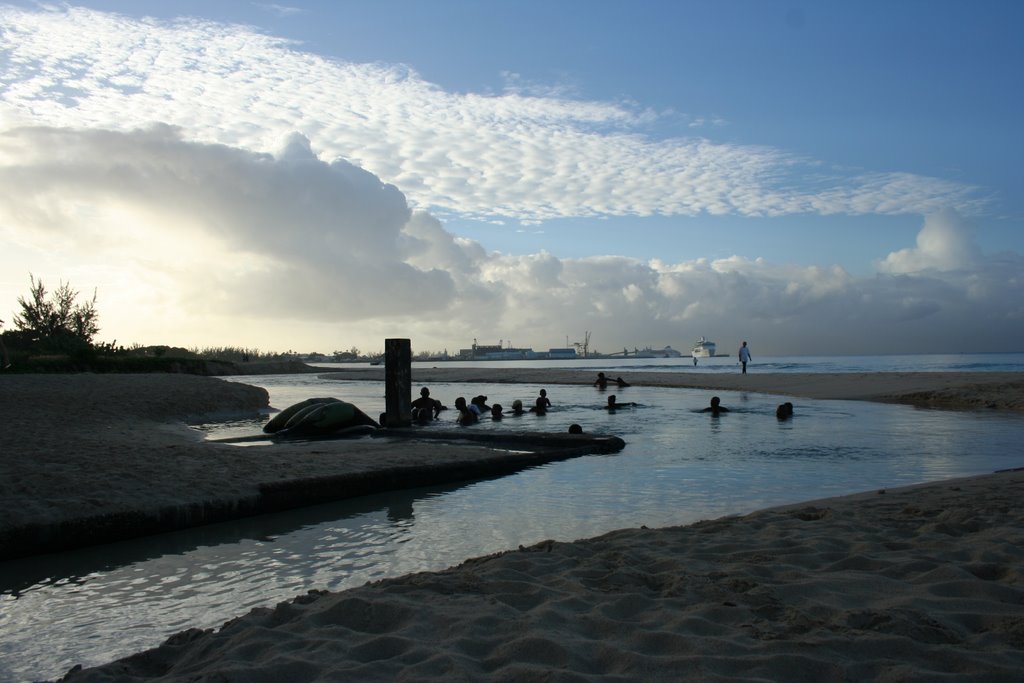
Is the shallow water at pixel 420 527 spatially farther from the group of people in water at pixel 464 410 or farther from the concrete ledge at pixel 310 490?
the group of people in water at pixel 464 410

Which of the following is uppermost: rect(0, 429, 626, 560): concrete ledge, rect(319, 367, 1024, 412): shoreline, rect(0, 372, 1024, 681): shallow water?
rect(319, 367, 1024, 412): shoreline

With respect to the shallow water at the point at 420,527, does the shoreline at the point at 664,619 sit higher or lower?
higher

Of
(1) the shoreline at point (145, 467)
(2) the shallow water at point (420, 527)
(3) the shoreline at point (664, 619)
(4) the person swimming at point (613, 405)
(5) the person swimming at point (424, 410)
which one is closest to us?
(3) the shoreline at point (664, 619)

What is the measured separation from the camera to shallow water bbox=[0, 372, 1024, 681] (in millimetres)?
4391

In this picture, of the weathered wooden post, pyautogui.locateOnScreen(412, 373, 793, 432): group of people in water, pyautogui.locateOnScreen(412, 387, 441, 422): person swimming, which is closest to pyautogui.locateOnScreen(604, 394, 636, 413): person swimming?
pyautogui.locateOnScreen(412, 373, 793, 432): group of people in water

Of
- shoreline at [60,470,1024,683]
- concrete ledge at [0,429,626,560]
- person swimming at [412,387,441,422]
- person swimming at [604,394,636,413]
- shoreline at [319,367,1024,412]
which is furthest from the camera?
shoreline at [319,367,1024,412]

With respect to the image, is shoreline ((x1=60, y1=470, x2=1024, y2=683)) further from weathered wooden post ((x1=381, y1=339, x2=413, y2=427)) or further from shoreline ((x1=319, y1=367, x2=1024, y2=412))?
shoreline ((x1=319, y1=367, x2=1024, y2=412))

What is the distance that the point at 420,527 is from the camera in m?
6.80

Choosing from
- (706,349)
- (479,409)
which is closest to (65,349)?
(479,409)

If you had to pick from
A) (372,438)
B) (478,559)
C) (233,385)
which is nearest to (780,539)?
(478,559)

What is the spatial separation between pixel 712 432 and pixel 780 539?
1005 cm

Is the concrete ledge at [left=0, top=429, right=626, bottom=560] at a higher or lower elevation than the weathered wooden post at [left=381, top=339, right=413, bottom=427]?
lower

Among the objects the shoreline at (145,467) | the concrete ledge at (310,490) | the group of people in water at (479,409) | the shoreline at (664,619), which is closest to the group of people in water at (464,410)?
the group of people in water at (479,409)

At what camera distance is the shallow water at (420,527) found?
14.4ft
